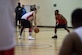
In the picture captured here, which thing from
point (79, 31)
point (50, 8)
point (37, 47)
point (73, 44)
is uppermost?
point (50, 8)

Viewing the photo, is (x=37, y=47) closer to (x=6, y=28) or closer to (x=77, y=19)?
(x=6, y=28)

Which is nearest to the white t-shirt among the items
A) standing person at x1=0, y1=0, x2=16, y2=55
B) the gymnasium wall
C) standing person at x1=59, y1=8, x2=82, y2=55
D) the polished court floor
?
standing person at x1=59, y1=8, x2=82, y2=55

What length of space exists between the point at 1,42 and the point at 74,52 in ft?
2.22

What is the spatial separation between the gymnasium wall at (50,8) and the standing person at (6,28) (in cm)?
1525

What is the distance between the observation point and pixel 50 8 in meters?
17.6

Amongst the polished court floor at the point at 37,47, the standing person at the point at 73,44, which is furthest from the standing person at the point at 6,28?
the polished court floor at the point at 37,47

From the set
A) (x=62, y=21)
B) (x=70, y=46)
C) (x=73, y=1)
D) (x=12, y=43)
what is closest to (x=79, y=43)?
(x=70, y=46)

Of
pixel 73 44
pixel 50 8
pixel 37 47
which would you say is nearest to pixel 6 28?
pixel 73 44

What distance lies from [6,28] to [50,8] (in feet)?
50.8

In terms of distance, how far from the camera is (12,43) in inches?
89.4

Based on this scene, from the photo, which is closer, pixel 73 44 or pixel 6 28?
pixel 73 44

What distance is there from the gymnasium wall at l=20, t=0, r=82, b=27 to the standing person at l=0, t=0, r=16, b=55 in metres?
15.3

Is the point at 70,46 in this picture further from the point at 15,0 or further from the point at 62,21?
the point at 62,21

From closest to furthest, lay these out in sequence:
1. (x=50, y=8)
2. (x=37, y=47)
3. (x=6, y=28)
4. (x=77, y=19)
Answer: (x=77, y=19) < (x=6, y=28) < (x=37, y=47) < (x=50, y=8)
